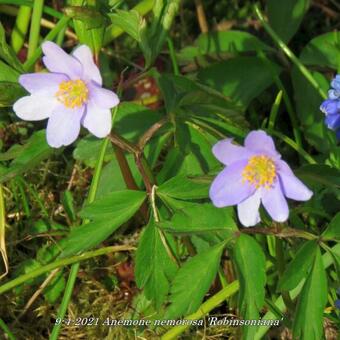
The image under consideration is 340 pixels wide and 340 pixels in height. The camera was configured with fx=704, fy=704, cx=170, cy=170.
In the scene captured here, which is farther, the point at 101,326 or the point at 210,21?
the point at 210,21

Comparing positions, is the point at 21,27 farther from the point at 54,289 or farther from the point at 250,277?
the point at 250,277

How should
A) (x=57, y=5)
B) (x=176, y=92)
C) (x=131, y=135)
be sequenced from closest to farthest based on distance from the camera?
(x=176, y=92), (x=131, y=135), (x=57, y=5)

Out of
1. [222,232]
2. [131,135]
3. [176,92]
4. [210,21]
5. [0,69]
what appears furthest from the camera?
[210,21]

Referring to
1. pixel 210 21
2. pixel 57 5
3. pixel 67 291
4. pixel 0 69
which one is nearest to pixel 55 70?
pixel 0 69

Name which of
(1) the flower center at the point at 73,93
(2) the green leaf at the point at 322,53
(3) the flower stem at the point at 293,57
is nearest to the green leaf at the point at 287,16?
(2) the green leaf at the point at 322,53

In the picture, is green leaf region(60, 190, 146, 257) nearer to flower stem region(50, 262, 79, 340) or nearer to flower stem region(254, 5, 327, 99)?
flower stem region(50, 262, 79, 340)

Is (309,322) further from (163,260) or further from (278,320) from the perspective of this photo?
(163,260)
